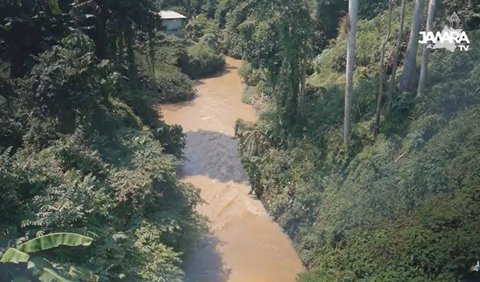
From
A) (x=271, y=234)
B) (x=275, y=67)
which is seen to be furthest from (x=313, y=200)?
(x=275, y=67)

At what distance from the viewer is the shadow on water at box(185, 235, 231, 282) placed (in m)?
13.5

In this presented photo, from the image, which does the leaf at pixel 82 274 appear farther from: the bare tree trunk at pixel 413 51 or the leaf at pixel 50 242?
the bare tree trunk at pixel 413 51

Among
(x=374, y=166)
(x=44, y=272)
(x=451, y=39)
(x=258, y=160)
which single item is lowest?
(x=258, y=160)

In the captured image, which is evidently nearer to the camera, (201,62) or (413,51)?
(413,51)

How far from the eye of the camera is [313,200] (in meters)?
14.7

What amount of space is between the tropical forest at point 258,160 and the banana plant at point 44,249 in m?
0.03

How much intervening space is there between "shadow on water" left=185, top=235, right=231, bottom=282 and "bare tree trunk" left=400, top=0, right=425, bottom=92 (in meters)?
7.47

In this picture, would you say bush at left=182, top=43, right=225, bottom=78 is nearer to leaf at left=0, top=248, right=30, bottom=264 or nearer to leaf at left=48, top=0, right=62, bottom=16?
leaf at left=48, top=0, right=62, bottom=16

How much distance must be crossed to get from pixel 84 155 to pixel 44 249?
14.9 feet

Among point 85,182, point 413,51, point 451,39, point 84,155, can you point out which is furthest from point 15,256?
point 451,39

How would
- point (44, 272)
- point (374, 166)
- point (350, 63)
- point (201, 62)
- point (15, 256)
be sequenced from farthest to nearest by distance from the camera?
point (201, 62)
point (350, 63)
point (374, 166)
point (44, 272)
point (15, 256)

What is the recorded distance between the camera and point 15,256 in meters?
7.48

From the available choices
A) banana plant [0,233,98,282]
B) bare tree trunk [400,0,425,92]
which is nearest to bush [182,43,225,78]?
bare tree trunk [400,0,425,92]

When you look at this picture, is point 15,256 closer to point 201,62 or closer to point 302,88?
point 302,88
